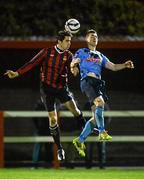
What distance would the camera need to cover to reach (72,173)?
1641 centimetres

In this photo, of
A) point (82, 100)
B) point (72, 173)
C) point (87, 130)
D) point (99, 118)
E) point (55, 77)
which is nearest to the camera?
point (99, 118)

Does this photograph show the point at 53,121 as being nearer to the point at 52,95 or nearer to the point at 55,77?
the point at 52,95

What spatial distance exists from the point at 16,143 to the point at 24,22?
3.37 m

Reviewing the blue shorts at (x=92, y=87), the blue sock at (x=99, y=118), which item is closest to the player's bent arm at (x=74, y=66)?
the blue shorts at (x=92, y=87)

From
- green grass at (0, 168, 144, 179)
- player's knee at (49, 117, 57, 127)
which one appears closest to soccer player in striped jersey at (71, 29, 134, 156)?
green grass at (0, 168, 144, 179)

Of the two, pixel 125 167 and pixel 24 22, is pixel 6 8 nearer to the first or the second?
pixel 24 22

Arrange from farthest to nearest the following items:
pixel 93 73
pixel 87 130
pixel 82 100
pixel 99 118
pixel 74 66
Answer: pixel 82 100, pixel 87 130, pixel 93 73, pixel 99 118, pixel 74 66

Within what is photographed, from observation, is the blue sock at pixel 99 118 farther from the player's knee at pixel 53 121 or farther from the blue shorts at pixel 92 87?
the player's knee at pixel 53 121

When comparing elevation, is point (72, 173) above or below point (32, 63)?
below

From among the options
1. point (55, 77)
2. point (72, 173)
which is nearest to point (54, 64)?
point (55, 77)

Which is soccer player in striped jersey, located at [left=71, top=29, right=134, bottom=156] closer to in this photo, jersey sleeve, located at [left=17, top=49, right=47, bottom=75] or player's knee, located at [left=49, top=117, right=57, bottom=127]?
jersey sleeve, located at [left=17, top=49, right=47, bottom=75]

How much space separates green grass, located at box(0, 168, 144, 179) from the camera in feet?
51.4

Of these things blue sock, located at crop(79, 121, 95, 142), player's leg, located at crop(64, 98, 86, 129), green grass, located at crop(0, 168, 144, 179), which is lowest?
green grass, located at crop(0, 168, 144, 179)

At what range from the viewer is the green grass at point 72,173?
15.7 meters
